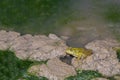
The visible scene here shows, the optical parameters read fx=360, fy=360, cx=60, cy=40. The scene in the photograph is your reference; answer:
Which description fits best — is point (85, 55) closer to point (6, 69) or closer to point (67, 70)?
point (67, 70)

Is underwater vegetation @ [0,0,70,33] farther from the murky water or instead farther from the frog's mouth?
the frog's mouth

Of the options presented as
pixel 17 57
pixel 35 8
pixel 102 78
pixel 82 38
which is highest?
pixel 35 8

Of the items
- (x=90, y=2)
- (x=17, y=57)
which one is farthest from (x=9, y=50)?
(x=90, y=2)

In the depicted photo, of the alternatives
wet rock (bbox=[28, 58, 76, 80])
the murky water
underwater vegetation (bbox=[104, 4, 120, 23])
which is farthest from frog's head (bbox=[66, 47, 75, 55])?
underwater vegetation (bbox=[104, 4, 120, 23])

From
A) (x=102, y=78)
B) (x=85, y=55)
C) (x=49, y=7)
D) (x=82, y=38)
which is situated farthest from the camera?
(x=49, y=7)

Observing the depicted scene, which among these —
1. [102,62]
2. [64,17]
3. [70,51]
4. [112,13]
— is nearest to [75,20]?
[64,17]
